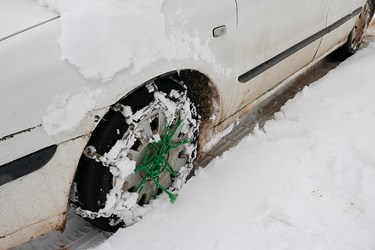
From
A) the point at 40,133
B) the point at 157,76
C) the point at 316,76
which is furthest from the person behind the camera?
the point at 316,76

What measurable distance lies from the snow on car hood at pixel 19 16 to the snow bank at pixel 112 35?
0.05 m

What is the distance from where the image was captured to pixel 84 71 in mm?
1713

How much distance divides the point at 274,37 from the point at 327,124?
740mm

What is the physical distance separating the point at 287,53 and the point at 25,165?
1865mm

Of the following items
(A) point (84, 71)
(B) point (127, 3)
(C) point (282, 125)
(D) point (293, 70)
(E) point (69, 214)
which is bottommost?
(E) point (69, 214)

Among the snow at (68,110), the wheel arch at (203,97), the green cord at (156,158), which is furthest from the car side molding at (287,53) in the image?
the snow at (68,110)

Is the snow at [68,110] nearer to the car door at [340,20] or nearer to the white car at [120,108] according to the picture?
the white car at [120,108]

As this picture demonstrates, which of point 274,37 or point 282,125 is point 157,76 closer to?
point 274,37

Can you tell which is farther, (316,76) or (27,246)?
(316,76)

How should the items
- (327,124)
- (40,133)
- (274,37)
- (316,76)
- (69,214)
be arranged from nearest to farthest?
(40,133) < (69,214) < (274,37) < (327,124) < (316,76)

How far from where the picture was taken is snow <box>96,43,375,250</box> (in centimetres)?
210

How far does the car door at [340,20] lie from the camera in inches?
127

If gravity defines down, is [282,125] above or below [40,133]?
below

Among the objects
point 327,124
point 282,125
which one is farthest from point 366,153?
point 282,125
